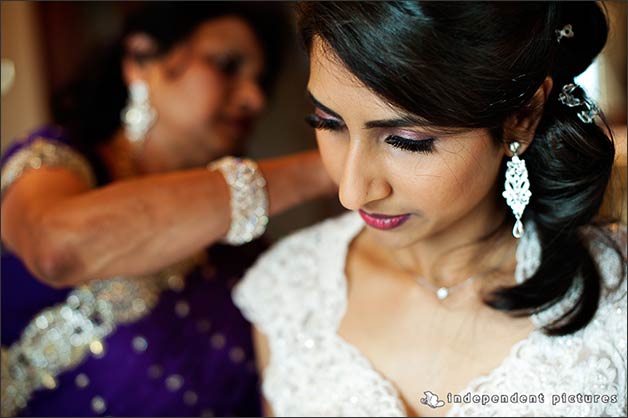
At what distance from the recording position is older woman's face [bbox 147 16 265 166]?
5.59 feet

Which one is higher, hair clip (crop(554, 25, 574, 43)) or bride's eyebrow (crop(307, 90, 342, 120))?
hair clip (crop(554, 25, 574, 43))

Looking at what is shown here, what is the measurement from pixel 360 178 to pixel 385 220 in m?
0.12

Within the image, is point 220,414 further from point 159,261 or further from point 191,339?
point 159,261

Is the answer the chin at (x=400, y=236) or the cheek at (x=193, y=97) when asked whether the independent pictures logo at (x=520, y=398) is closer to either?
the chin at (x=400, y=236)

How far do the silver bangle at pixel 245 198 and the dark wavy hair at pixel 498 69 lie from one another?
343 mm

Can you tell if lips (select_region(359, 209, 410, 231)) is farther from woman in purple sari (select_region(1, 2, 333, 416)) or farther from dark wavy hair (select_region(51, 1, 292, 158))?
dark wavy hair (select_region(51, 1, 292, 158))

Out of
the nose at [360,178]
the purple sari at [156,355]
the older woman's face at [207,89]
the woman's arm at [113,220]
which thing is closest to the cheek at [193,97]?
the older woman's face at [207,89]

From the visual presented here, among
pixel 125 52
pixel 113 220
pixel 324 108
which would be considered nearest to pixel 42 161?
pixel 113 220

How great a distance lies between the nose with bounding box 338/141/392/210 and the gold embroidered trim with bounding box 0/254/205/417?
27.3 inches

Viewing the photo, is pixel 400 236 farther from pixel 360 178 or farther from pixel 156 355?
pixel 156 355

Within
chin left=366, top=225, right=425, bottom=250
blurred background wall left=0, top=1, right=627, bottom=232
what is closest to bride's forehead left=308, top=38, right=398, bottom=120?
chin left=366, top=225, right=425, bottom=250

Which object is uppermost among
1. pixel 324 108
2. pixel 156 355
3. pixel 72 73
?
pixel 324 108

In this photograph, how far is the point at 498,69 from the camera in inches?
36.0

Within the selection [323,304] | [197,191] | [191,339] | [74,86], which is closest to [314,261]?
[323,304]
